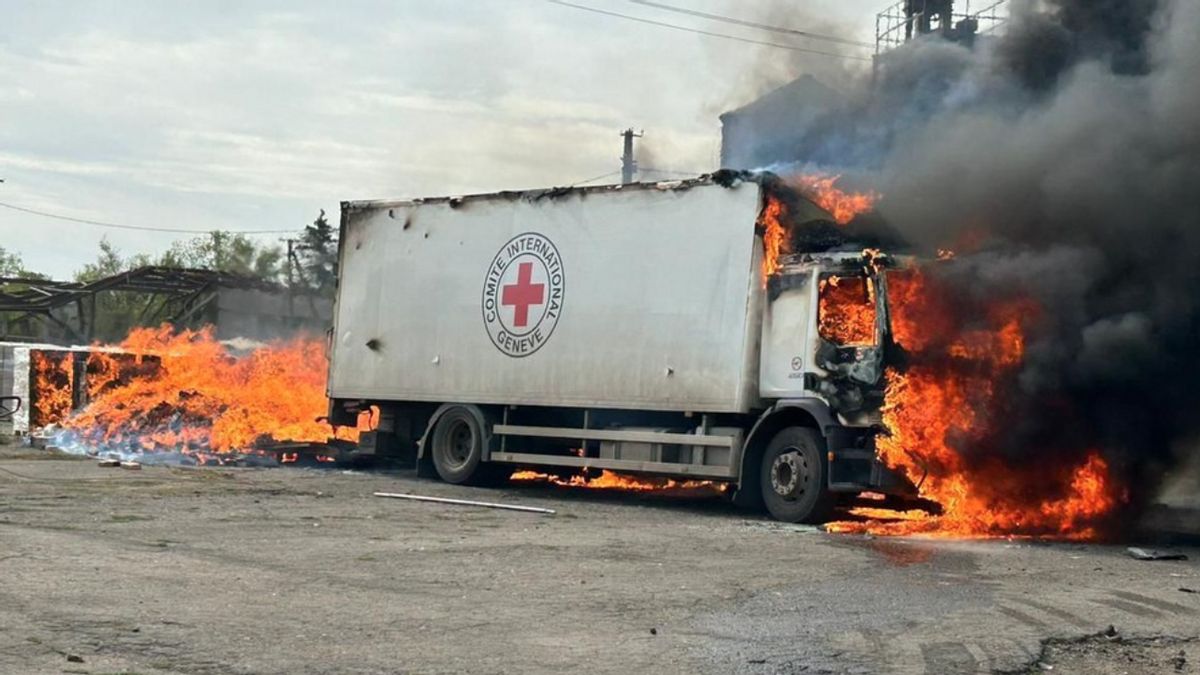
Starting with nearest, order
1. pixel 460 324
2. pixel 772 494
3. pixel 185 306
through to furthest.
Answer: pixel 772 494, pixel 460 324, pixel 185 306

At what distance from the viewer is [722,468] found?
44.9 feet

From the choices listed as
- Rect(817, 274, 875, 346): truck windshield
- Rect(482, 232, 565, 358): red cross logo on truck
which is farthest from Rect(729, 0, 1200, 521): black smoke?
Rect(482, 232, 565, 358): red cross logo on truck

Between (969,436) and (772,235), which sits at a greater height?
(772,235)

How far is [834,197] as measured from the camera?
13664mm

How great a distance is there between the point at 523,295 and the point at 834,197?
424 cm

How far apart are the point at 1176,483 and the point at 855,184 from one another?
4.62 metres

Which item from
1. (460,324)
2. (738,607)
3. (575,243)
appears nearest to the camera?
(738,607)

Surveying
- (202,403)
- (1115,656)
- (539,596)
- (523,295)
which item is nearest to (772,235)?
(523,295)

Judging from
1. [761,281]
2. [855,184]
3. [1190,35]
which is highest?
[1190,35]

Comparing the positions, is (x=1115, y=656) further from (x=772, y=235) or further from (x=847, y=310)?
(x=772, y=235)

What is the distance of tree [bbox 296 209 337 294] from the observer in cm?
3953

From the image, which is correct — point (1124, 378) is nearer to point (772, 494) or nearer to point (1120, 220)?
point (1120, 220)

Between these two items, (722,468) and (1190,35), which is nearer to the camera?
(1190,35)

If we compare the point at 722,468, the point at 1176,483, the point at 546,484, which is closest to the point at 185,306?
the point at 546,484
